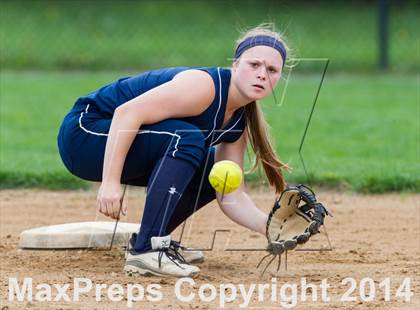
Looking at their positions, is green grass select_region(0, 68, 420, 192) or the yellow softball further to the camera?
green grass select_region(0, 68, 420, 192)

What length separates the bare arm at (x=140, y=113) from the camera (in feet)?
13.6

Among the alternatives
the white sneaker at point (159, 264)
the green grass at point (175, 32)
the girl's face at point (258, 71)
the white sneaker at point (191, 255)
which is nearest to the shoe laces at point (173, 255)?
the white sneaker at point (159, 264)

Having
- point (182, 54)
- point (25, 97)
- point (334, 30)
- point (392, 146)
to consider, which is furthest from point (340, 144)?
point (334, 30)

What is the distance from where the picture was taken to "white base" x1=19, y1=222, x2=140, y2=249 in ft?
16.0

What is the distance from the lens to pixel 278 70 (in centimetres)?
428

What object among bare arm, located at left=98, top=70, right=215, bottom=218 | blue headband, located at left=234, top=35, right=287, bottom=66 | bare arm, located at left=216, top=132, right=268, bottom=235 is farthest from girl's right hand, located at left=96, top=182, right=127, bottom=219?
blue headband, located at left=234, top=35, right=287, bottom=66

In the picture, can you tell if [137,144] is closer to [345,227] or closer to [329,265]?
[329,265]

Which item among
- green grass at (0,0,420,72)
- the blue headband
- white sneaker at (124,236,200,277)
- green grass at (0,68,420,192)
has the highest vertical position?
green grass at (0,0,420,72)

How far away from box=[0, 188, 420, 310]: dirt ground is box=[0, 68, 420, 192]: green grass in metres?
0.20

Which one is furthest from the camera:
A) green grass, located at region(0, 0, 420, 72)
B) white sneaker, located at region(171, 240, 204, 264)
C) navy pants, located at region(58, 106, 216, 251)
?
green grass, located at region(0, 0, 420, 72)

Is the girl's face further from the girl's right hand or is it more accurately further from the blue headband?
the girl's right hand

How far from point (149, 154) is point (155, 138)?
0.08 m

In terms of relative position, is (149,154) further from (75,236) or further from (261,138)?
(75,236)

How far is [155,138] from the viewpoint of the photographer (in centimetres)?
424
